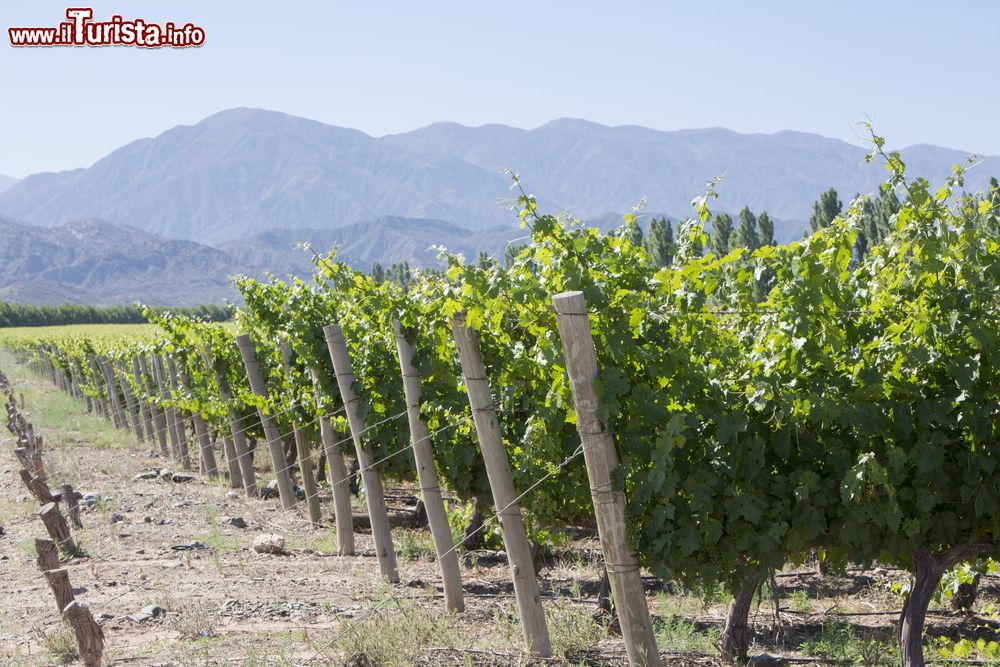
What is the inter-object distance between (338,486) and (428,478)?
8.05 ft

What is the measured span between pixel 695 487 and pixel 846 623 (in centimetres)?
280

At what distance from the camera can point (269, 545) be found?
9.09 meters

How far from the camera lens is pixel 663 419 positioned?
4703 millimetres

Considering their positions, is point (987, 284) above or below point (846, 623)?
above

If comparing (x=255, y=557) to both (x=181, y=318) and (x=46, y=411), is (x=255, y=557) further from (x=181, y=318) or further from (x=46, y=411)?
(x=46, y=411)

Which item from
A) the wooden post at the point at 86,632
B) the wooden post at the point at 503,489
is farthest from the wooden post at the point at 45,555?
the wooden post at the point at 503,489

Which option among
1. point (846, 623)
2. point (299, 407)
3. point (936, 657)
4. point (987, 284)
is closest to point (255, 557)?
point (299, 407)

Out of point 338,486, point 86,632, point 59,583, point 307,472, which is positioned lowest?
point 307,472

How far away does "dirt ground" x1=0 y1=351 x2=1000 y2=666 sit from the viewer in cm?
575

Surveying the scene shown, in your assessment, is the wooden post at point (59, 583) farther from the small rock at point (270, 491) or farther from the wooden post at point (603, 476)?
the small rock at point (270, 491)

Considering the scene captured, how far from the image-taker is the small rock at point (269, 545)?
29.9 ft

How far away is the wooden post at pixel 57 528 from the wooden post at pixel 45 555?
252 centimetres

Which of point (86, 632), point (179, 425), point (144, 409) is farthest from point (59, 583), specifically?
point (144, 409)

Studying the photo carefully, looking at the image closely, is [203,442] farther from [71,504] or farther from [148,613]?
[148,613]
